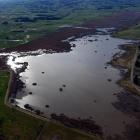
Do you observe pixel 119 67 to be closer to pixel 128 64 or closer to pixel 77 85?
pixel 128 64

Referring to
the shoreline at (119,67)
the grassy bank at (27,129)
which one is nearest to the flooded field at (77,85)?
the shoreline at (119,67)

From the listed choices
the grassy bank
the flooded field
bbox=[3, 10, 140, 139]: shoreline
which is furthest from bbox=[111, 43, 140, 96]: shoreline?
the grassy bank

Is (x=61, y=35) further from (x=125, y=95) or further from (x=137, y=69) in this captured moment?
(x=125, y=95)

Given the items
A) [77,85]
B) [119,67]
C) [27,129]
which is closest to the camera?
[27,129]

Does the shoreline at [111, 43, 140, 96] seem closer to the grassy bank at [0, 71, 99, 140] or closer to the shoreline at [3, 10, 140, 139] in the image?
the shoreline at [3, 10, 140, 139]

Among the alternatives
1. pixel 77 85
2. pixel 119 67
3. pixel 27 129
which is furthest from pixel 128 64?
pixel 27 129

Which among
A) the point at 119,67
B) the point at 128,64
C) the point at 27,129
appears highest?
the point at 27,129
